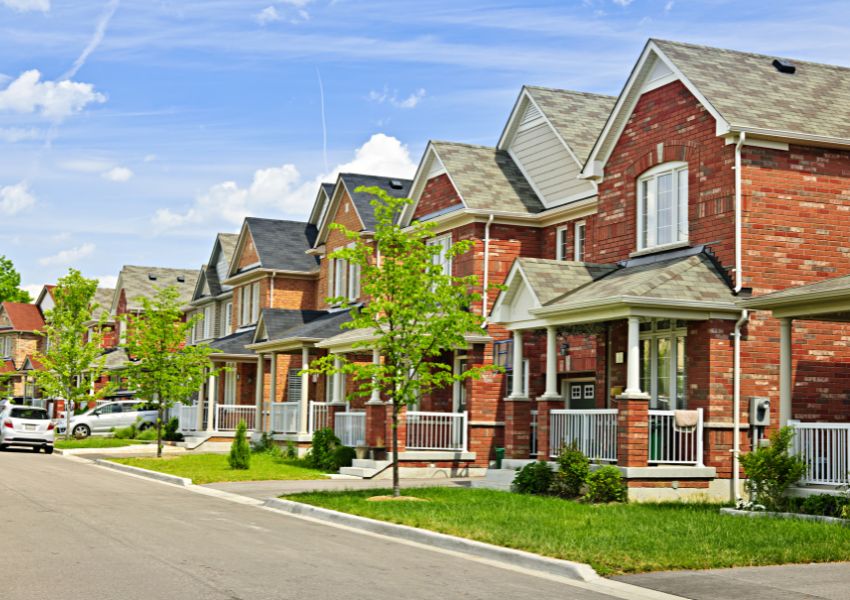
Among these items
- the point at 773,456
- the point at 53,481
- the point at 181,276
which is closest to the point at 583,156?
the point at 773,456

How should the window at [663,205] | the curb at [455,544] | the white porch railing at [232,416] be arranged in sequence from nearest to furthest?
1. the curb at [455,544]
2. the window at [663,205]
3. the white porch railing at [232,416]

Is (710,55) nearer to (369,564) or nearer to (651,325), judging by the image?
(651,325)

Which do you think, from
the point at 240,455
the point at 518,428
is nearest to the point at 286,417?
the point at 240,455

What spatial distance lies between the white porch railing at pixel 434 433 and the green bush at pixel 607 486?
8.61m

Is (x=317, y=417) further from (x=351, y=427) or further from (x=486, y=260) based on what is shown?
(x=486, y=260)

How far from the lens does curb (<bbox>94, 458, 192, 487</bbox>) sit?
26.0 m

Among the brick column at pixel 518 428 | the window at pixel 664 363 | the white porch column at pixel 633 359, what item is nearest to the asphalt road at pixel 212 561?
the white porch column at pixel 633 359

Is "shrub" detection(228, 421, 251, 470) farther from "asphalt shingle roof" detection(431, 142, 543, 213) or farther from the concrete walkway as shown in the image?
the concrete walkway

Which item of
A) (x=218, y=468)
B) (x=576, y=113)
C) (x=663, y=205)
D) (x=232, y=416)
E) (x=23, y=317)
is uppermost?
(x=576, y=113)

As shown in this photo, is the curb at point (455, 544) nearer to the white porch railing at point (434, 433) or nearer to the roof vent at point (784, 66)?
the white porch railing at point (434, 433)

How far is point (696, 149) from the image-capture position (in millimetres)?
22203

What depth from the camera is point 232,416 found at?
43281 mm

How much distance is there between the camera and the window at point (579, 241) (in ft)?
91.9

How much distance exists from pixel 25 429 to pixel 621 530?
29176 millimetres
